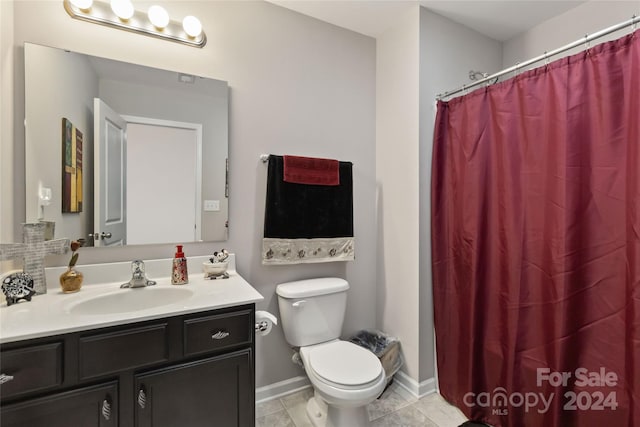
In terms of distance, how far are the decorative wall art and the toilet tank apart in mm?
1106

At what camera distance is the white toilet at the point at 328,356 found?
4.66ft

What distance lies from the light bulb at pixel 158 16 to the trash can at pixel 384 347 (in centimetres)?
216

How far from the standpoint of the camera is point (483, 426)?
162 centimetres

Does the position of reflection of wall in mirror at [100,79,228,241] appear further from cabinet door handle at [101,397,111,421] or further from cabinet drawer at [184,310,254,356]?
cabinet door handle at [101,397,111,421]

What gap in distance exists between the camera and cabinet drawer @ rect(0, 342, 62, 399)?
3.02 ft

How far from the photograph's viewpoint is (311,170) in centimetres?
191

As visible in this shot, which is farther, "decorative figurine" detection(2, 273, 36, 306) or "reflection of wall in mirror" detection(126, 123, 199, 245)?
"reflection of wall in mirror" detection(126, 123, 199, 245)

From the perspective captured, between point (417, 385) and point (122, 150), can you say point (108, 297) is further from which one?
point (417, 385)

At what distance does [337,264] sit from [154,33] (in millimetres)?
1681

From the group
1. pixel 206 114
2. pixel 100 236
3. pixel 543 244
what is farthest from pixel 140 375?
pixel 543 244

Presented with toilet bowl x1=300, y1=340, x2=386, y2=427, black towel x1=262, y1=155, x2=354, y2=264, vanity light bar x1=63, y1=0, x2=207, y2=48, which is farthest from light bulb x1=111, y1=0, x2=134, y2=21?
toilet bowl x1=300, y1=340, x2=386, y2=427

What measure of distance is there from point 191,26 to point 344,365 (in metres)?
1.91

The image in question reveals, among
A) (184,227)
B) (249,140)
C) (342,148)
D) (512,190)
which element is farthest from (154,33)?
(512,190)

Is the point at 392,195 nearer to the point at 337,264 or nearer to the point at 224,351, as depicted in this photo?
the point at 337,264
